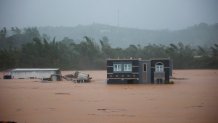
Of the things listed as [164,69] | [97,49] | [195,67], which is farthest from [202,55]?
[164,69]

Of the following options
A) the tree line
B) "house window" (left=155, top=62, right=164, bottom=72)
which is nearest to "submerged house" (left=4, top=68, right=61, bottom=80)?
the tree line

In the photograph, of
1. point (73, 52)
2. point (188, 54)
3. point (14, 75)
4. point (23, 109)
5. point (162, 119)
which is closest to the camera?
point (162, 119)

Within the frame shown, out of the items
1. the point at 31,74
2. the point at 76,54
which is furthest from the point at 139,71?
the point at 76,54

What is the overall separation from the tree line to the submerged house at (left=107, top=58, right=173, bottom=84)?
674cm

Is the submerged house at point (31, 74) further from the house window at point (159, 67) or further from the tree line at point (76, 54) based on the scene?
the house window at point (159, 67)

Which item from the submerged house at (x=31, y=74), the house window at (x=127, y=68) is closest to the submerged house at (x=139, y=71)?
the house window at (x=127, y=68)

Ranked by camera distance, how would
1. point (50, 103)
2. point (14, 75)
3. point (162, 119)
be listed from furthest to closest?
point (14, 75)
point (50, 103)
point (162, 119)

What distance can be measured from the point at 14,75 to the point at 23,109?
967 cm

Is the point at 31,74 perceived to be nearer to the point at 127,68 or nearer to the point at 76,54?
the point at 127,68

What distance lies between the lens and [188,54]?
74.7 ft

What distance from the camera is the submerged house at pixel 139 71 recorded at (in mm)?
11875

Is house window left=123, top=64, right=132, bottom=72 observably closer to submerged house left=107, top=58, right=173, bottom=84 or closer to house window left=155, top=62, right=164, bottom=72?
submerged house left=107, top=58, right=173, bottom=84

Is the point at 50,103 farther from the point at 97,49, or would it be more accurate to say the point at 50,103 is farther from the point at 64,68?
the point at 97,49

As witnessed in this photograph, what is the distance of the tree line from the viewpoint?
20234mm
